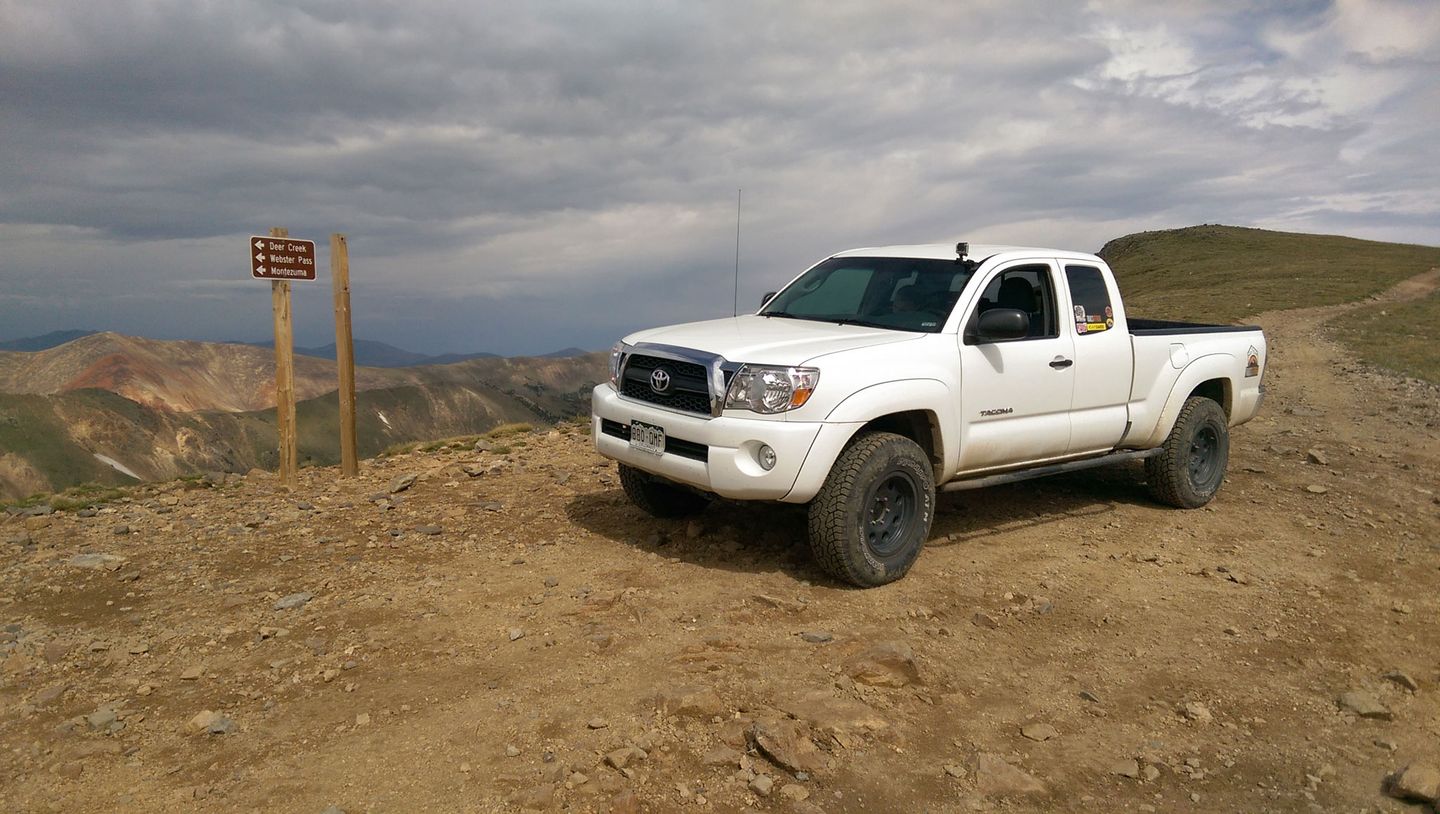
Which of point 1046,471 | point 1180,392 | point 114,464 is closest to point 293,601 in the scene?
point 1046,471

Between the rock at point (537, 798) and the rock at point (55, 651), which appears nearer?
the rock at point (537, 798)

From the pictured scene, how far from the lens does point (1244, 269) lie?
116ft

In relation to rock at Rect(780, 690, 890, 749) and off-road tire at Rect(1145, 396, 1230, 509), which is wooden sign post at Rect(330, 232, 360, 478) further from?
off-road tire at Rect(1145, 396, 1230, 509)

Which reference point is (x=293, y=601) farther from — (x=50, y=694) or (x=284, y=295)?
(x=284, y=295)

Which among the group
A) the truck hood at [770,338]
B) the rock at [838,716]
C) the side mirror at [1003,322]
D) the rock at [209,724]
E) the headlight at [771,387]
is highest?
the side mirror at [1003,322]

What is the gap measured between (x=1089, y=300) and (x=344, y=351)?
6972 mm

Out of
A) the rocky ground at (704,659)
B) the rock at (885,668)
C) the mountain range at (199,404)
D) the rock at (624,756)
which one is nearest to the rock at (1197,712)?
the rocky ground at (704,659)

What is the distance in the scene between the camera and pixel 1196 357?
287 inches

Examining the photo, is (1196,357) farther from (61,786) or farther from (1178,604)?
(61,786)

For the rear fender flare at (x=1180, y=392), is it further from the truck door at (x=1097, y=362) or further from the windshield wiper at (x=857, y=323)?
the windshield wiper at (x=857, y=323)

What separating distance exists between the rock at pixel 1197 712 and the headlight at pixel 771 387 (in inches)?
89.9

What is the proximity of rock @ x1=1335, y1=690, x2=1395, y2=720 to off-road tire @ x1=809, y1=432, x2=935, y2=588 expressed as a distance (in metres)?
2.16

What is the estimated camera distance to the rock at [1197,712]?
401 cm

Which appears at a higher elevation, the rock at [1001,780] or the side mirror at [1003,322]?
the side mirror at [1003,322]
